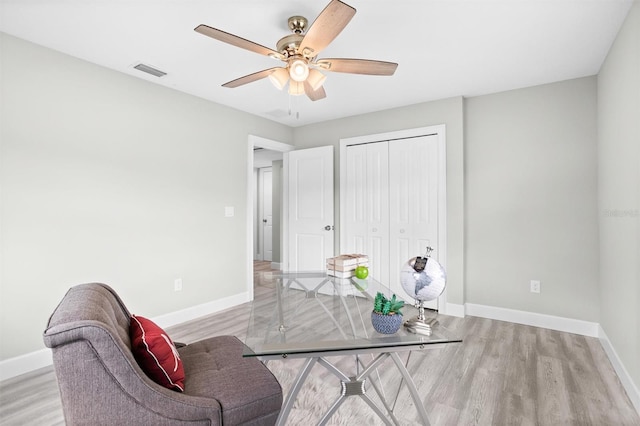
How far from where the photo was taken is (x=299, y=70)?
2.13 meters

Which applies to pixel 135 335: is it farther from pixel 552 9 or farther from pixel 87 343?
pixel 552 9

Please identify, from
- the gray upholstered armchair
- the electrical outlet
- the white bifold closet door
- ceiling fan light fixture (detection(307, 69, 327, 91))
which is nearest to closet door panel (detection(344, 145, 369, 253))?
the white bifold closet door

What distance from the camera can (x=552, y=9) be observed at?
6.86 ft

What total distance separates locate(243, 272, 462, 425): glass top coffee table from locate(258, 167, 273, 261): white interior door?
17.7 ft

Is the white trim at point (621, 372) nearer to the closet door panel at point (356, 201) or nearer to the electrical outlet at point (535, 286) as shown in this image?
the electrical outlet at point (535, 286)

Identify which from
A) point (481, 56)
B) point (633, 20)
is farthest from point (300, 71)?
point (633, 20)

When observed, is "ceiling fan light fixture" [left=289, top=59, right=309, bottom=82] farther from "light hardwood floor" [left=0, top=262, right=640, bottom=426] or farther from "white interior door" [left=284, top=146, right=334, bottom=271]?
"white interior door" [left=284, top=146, right=334, bottom=271]

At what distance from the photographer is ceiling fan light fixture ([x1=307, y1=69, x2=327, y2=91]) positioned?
2266 millimetres

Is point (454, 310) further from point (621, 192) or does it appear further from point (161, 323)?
point (161, 323)

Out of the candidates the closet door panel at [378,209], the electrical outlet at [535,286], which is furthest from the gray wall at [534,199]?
the closet door panel at [378,209]

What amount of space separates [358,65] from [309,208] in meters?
2.74

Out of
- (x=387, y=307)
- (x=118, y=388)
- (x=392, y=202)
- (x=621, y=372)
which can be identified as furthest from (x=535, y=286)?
(x=118, y=388)

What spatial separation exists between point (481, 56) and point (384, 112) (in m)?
1.54

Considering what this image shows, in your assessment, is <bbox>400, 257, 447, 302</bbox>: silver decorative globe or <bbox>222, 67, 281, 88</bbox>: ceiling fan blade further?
<bbox>222, 67, 281, 88</bbox>: ceiling fan blade
